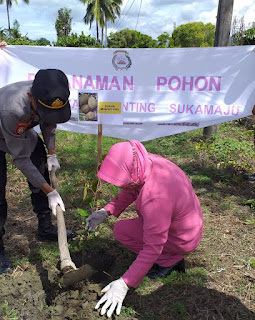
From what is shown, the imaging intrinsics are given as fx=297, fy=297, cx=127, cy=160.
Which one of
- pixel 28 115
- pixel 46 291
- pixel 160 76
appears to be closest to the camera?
pixel 28 115

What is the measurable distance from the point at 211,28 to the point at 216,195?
5233cm

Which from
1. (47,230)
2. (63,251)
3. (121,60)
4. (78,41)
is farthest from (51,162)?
(78,41)

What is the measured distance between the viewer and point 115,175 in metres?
1.72

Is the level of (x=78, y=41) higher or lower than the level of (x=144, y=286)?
higher

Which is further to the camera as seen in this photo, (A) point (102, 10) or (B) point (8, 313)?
(A) point (102, 10)

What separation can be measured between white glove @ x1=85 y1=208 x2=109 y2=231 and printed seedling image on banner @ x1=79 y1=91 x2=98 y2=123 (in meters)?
1.12

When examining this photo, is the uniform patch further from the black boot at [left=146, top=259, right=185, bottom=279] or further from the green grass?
the black boot at [left=146, top=259, right=185, bottom=279]

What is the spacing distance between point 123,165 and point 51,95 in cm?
66

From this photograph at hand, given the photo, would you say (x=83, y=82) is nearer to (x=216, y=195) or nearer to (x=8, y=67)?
(x=8, y=67)

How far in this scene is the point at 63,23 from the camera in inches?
2645

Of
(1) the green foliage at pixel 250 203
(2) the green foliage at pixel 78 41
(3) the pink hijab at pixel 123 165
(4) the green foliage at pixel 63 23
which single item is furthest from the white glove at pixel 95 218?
(4) the green foliage at pixel 63 23

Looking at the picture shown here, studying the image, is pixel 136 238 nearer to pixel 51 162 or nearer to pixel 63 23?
pixel 51 162

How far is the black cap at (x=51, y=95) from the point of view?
6.20 ft

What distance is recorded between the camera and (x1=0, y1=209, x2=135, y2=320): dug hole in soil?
1.86m
